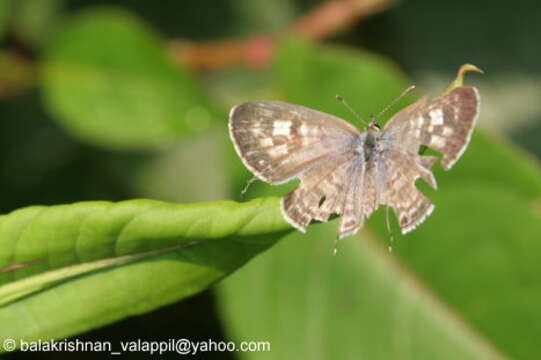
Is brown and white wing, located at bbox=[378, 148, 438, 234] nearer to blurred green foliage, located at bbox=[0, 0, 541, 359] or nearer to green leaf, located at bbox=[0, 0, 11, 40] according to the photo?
blurred green foliage, located at bbox=[0, 0, 541, 359]

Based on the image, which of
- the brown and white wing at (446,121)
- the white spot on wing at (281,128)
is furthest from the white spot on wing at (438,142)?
the white spot on wing at (281,128)

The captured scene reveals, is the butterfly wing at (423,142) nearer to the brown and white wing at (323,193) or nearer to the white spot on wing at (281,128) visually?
the brown and white wing at (323,193)

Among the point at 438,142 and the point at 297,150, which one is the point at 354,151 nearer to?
the point at 297,150

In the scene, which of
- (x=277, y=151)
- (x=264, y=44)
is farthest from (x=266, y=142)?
(x=264, y=44)

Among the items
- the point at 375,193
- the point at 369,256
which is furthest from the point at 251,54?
the point at 375,193

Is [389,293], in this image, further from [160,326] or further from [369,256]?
[160,326]
